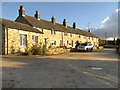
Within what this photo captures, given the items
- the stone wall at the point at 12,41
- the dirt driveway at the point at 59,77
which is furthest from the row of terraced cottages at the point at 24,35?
the dirt driveway at the point at 59,77

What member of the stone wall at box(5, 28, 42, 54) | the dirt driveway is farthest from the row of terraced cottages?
the dirt driveway

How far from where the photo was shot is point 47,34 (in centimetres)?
2325

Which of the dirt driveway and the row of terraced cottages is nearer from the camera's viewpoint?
the dirt driveway

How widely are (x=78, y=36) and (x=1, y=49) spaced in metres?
25.2

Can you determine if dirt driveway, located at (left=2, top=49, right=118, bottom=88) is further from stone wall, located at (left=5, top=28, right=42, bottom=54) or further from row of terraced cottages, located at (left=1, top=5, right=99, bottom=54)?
row of terraced cottages, located at (left=1, top=5, right=99, bottom=54)

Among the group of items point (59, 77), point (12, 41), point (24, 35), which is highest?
point (24, 35)

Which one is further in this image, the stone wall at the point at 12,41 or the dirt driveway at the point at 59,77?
the stone wall at the point at 12,41

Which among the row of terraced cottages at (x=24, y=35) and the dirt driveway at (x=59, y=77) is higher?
the row of terraced cottages at (x=24, y=35)

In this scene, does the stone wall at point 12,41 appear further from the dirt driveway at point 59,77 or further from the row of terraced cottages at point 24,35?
the dirt driveway at point 59,77

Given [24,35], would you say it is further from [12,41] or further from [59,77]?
[59,77]

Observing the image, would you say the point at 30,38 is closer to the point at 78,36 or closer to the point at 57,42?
the point at 57,42

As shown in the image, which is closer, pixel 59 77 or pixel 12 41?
pixel 59 77

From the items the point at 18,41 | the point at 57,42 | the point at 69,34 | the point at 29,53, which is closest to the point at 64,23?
the point at 69,34

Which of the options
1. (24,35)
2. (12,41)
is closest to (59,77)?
(12,41)
